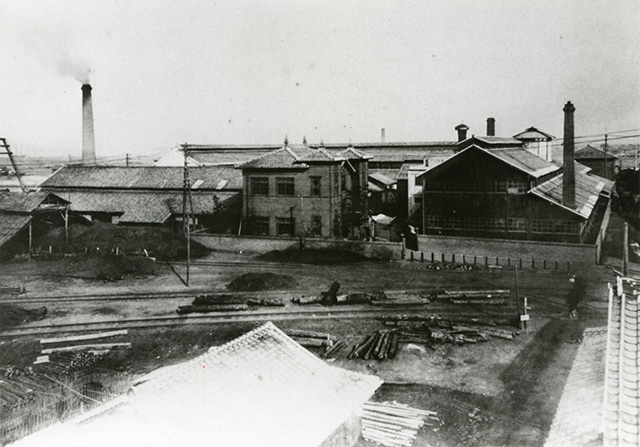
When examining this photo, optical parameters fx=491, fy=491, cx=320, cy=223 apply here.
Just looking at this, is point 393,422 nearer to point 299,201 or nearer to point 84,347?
point 84,347

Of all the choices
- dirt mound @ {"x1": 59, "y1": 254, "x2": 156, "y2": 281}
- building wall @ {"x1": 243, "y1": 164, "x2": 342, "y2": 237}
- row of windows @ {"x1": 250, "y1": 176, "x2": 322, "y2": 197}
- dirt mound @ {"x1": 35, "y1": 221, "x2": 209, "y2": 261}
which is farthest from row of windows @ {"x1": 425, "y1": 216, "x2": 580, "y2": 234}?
dirt mound @ {"x1": 59, "y1": 254, "x2": 156, "y2": 281}

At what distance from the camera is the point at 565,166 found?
106 ft

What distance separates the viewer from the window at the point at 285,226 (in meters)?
39.4

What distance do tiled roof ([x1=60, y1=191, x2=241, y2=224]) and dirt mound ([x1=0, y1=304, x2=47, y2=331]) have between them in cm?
1869

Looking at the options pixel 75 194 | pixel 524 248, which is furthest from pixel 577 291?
pixel 75 194

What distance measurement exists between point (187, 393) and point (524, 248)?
1084 inches

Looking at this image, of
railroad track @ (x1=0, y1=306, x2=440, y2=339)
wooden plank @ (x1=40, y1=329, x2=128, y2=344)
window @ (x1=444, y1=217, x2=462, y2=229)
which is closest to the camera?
wooden plank @ (x1=40, y1=329, x2=128, y2=344)

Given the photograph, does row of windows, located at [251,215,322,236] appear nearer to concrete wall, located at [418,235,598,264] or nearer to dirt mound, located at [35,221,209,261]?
dirt mound, located at [35,221,209,261]

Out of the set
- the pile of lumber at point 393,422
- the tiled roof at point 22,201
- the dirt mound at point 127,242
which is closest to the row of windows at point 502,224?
the dirt mound at point 127,242

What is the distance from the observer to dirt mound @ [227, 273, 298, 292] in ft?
89.6

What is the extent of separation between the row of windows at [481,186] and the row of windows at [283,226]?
8890 millimetres

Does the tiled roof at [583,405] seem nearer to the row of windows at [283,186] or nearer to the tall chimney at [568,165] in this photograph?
the tall chimney at [568,165]

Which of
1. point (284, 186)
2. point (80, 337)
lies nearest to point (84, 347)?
point (80, 337)

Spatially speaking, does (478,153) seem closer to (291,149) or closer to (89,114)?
(291,149)
